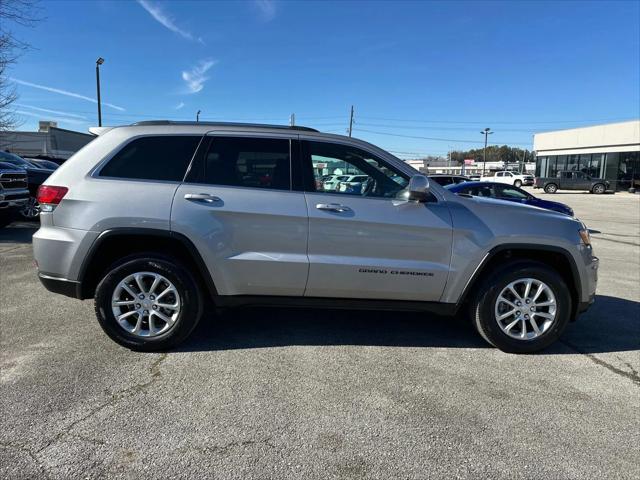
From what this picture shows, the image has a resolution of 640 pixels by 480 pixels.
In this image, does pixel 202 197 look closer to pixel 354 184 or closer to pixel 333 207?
pixel 333 207

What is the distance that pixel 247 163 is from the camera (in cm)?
383

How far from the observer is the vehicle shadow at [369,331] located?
409 cm

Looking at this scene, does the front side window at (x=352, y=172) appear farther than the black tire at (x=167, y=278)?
Yes

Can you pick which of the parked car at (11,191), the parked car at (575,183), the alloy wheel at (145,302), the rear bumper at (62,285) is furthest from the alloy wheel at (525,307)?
the parked car at (575,183)

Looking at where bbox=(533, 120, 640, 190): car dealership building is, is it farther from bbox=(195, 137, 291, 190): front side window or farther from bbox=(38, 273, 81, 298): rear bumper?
bbox=(38, 273, 81, 298): rear bumper

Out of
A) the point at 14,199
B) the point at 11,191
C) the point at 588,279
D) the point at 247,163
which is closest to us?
the point at 247,163

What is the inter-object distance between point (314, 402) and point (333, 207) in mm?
1555

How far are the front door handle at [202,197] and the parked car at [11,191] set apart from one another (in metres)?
8.07

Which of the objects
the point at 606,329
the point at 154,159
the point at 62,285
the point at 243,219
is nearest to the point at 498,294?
the point at 606,329

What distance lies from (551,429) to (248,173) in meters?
2.93

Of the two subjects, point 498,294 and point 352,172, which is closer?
point 498,294

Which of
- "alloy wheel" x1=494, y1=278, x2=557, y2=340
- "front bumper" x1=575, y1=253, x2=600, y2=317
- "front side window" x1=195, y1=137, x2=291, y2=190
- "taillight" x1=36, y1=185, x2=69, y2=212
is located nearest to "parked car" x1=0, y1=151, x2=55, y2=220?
"taillight" x1=36, y1=185, x2=69, y2=212

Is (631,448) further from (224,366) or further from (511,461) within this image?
(224,366)

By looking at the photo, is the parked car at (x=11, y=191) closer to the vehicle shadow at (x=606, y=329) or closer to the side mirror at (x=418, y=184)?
the side mirror at (x=418, y=184)
